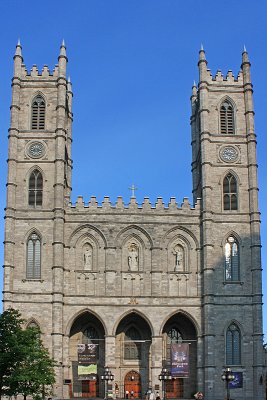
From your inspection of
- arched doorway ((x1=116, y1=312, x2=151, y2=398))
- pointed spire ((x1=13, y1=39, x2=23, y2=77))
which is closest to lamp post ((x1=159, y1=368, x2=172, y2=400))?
arched doorway ((x1=116, y1=312, x2=151, y2=398))

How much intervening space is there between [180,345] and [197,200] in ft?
40.4

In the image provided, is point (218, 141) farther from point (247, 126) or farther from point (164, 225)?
point (164, 225)

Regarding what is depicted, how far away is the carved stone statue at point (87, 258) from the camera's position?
6210cm

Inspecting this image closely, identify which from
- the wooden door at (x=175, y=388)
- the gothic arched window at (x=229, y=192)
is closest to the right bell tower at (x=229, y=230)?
the gothic arched window at (x=229, y=192)

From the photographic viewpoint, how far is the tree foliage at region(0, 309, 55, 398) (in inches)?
1902

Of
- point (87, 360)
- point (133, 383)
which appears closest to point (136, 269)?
point (87, 360)

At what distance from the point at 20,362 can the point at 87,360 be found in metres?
11.3

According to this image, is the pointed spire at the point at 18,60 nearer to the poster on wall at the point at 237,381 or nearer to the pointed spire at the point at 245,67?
the pointed spire at the point at 245,67

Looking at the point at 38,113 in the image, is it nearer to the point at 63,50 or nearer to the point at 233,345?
the point at 63,50

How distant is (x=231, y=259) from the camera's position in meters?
62.6

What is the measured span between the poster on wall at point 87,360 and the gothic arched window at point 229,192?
1609cm

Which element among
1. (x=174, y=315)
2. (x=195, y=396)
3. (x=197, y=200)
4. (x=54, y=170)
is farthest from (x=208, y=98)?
(x=195, y=396)

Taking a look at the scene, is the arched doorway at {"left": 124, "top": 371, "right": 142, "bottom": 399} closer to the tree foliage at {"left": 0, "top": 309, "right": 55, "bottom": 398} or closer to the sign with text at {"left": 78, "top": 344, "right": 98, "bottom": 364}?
the sign with text at {"left": 78, "top": 344, "right": 98, "bottom": 364}

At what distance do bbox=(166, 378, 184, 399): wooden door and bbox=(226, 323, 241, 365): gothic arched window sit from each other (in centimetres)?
486
